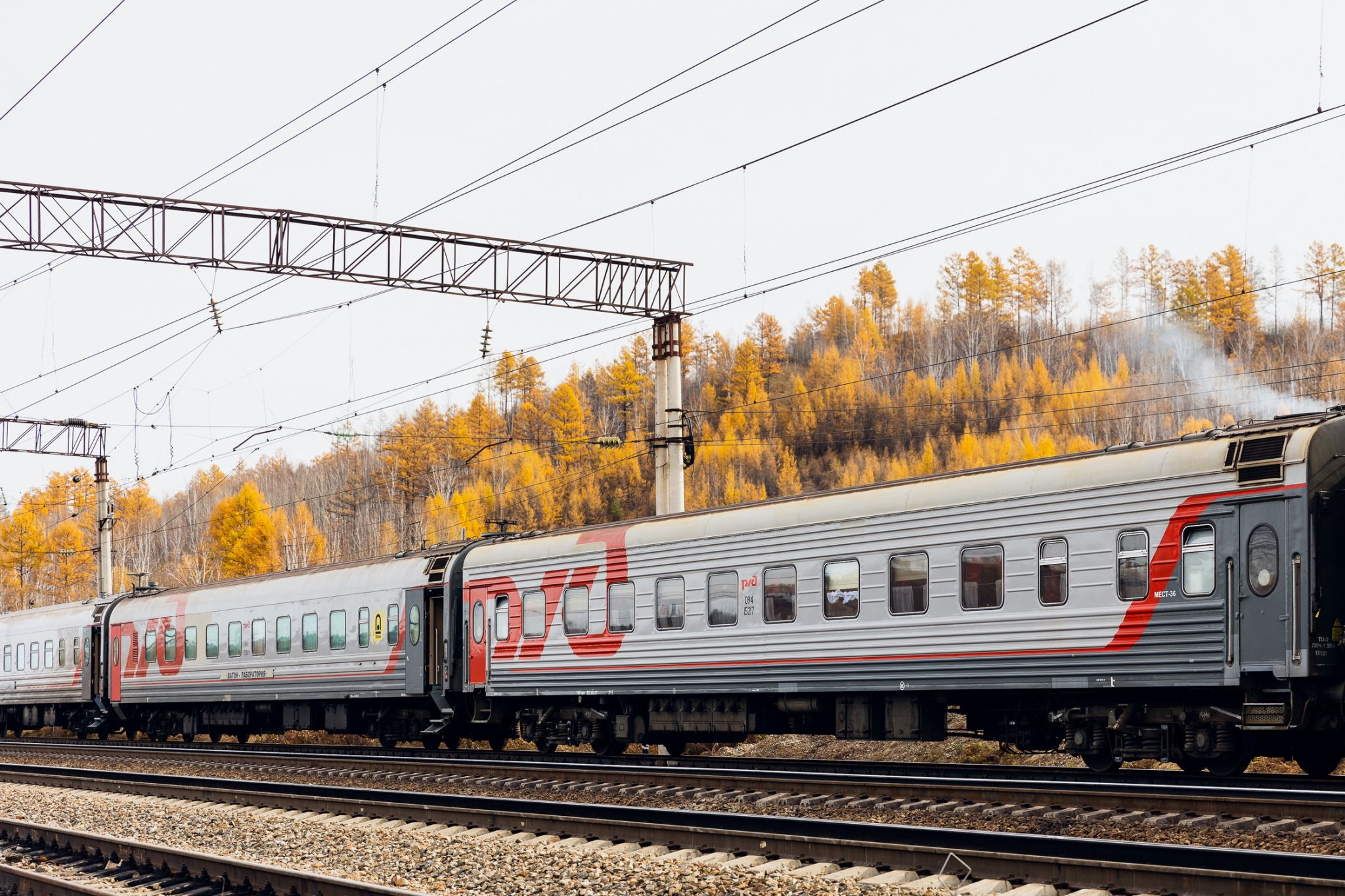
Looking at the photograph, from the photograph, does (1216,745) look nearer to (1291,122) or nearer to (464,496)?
(1291,122)

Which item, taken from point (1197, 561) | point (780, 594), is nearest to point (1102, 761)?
point (1197, 561)

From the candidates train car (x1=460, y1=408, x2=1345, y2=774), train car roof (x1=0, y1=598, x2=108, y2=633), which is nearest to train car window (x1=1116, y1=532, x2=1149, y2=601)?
train car (x1=460, y1=408, x2=1345, y2=774)

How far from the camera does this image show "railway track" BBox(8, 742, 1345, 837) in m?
12.4

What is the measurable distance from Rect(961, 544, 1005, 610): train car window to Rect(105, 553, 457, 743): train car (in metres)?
11.9

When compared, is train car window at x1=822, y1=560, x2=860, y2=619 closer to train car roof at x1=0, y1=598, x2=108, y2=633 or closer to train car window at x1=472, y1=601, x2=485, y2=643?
train car window at x1=472, y1=601, x2=485, y2=643

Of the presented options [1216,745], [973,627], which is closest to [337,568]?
[973,627]

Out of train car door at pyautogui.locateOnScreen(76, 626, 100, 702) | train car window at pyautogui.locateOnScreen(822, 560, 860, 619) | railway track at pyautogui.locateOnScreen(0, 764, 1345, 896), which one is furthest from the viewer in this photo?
train car door at pyautogui.locateOnScreen(76, 626, 100, 702)

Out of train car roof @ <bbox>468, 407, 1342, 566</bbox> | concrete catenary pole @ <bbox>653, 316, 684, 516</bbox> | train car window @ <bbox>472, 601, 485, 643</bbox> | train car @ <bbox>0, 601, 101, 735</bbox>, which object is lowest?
train car @ <bbox>0, 601, 101, 735</bbox>

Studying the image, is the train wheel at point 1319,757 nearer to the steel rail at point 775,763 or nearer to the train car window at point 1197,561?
the steel rail at point 775,763

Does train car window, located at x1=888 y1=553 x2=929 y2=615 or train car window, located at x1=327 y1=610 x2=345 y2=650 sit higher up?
train car window, located at x1=888 y1=553 x2=929 y2=615

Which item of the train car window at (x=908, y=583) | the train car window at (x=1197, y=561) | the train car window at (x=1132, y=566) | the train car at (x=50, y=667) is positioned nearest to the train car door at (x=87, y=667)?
the train car at (x=50, y=667)

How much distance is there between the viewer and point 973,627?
16594mm

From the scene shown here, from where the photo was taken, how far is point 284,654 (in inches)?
1159

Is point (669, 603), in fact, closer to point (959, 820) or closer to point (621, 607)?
point (621, 607)
